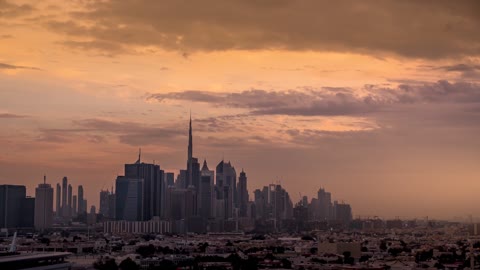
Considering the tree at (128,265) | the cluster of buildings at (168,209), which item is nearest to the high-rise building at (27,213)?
the cluster of buildings at (168,209)

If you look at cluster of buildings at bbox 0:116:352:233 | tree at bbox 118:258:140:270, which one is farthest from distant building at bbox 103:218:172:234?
tree at bbox 118:258:140:270

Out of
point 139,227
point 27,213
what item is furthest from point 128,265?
point 27,213

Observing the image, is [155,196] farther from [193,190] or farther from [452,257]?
[452,257]

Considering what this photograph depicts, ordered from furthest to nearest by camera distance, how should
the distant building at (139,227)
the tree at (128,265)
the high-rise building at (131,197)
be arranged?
the high-rise building at (131,197) < the distant building at (139,227) < the tree at (128,265)

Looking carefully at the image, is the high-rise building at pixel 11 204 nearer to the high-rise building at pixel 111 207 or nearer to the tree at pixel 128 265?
the high-rise building at pixel 111 207

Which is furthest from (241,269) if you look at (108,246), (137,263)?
(108,246)

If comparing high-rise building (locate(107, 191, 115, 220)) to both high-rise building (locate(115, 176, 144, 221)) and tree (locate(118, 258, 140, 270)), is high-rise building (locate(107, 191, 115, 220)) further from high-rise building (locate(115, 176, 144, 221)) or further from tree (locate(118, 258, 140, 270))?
tree (locate(118, 258, 140, 270))
